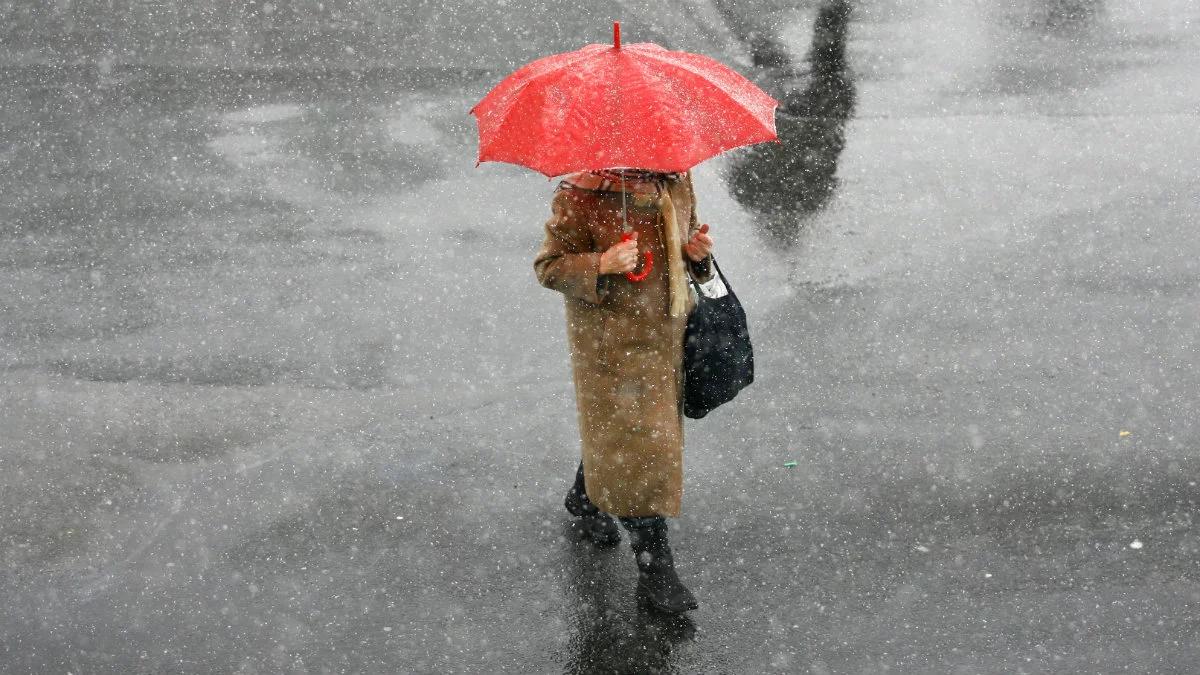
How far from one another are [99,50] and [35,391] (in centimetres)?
406

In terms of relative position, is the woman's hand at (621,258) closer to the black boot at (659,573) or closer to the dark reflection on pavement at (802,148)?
the black boot at (659,573)

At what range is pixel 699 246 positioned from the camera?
14.8 ft

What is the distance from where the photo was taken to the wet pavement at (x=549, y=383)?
509cm

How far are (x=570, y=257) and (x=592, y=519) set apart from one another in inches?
57.3

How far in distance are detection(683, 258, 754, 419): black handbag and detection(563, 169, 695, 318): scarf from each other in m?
0.21

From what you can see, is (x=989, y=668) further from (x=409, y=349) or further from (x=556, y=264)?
(x=409, y=349)

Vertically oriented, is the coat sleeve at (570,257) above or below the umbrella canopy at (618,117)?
below

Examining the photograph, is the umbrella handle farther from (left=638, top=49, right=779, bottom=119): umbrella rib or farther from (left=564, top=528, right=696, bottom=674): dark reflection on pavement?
(left=564, top=528, right=696, bottom=674): dark reflection on pavement

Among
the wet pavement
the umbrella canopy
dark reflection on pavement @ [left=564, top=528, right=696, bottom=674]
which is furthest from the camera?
the wet pavement

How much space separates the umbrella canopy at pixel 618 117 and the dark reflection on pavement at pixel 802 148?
3466 millimetres

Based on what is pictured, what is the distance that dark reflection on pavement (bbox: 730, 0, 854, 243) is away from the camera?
7.80 m

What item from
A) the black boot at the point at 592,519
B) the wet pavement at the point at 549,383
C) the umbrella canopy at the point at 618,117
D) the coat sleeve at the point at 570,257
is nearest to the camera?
the umbrella canopy at the point at 618,117

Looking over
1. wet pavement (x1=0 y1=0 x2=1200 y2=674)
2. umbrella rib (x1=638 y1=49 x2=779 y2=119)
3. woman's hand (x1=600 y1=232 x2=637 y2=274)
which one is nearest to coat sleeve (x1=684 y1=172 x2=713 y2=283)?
woman's hand (x1=600 y1=232 x2=637 y2=274)

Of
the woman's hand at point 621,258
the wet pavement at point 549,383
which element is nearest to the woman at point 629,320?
the woman's hand at point 621,258
